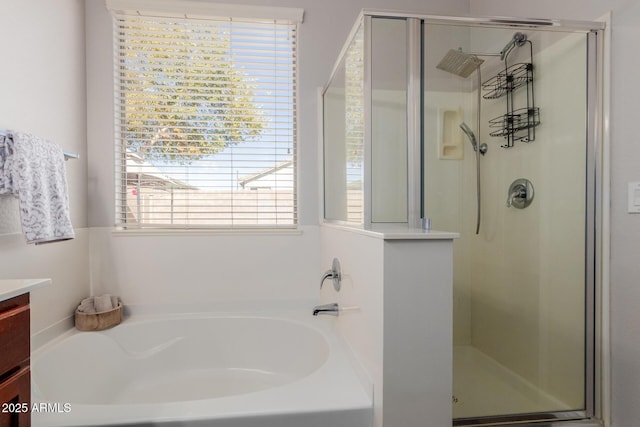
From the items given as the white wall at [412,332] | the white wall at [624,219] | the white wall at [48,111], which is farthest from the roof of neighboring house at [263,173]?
the white wall at [624,219]

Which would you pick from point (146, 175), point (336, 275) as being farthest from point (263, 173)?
point (336, 275)

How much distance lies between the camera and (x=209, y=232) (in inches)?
80.5

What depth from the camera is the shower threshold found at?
1339 millimetres

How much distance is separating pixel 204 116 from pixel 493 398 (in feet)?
6.91

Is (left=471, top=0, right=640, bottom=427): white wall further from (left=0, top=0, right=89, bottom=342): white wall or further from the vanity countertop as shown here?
(left=0, top=0, right=89, bottom=342): white wall

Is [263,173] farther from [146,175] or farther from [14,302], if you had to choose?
[14,302]

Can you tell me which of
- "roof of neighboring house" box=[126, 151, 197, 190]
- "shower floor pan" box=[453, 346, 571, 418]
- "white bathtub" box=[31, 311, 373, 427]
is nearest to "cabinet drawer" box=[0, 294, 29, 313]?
"white bathtub" box=[31, 311, 373, 427]

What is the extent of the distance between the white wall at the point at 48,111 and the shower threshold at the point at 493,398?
6.15ft

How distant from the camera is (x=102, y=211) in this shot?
198 cm

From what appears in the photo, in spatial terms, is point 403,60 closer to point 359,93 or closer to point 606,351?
point 359,93

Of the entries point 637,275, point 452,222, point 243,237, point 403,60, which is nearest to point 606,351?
point 637,275

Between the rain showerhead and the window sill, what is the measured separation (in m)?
1.21

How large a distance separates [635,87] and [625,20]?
275 mm

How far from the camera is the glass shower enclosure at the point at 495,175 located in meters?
1.30
